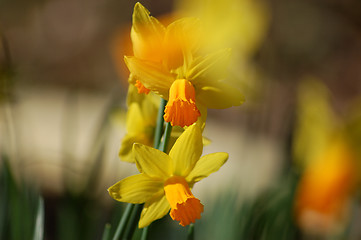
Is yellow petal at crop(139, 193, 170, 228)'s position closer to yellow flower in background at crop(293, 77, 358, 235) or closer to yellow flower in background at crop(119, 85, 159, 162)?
yellow flower in background at crop(119, 85, 159, 162)

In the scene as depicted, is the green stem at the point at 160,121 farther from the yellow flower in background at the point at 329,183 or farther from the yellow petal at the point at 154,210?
the yellow flower in background at the point at 329,183

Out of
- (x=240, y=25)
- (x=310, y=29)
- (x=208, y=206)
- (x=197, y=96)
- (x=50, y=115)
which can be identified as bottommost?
(x=208, y=206)

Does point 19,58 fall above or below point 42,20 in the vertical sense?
below

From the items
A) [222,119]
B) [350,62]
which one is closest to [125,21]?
[222,119]

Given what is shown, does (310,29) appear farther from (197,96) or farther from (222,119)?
(197,96)

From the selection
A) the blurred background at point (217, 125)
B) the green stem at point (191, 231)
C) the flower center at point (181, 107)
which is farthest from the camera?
the blurred background at point (217, 125)

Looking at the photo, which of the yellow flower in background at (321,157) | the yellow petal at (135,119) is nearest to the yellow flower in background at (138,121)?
the yellow petal at (135,119)

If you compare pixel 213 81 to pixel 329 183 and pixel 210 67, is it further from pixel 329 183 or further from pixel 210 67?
pixel 329 183
